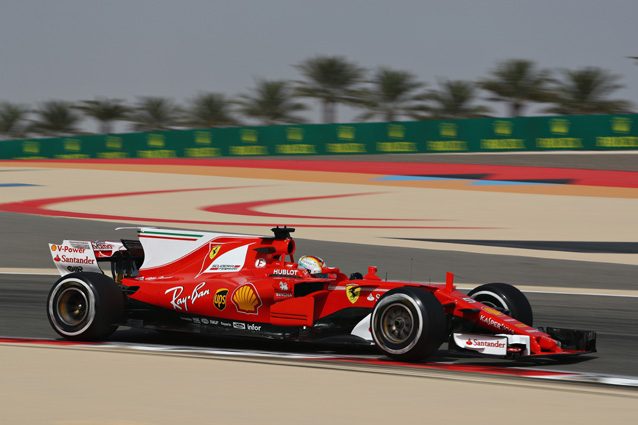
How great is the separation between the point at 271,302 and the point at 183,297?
0.84 metres

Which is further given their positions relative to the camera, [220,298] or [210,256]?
[210,256]

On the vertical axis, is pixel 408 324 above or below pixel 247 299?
below

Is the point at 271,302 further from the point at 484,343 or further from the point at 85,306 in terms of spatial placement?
the point at 484,343

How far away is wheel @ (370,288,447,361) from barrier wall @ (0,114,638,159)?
2892 cm

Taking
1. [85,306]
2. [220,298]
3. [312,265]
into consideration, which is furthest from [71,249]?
[312,265]

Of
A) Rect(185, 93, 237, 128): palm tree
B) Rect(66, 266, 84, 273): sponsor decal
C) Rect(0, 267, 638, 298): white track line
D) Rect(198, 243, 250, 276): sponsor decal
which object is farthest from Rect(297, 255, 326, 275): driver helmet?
Rect(185, 93, 237, 128): palm tree

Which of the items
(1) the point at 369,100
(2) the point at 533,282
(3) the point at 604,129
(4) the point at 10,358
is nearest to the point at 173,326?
(4) the point at 10,358

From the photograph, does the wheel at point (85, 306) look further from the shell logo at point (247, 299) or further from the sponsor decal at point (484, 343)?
the sponsor decal at point (484, 343)

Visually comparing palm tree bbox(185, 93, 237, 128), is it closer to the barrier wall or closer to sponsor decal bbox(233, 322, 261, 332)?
the barrier wall

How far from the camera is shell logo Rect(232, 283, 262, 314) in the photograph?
892cm

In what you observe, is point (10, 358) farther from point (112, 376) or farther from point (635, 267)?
point (635, 267)

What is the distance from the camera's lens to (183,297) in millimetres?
9258

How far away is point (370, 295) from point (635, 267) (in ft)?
29.7

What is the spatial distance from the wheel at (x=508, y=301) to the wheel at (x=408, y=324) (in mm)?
920
